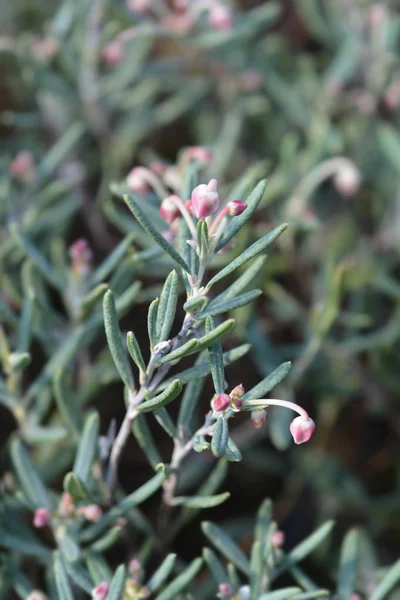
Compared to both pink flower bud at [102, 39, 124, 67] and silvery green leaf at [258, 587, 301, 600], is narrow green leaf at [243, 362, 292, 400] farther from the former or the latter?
pink flower bud at [102, 39, 124, 67]

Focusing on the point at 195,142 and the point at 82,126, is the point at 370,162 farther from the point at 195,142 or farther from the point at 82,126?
the point at 82,126

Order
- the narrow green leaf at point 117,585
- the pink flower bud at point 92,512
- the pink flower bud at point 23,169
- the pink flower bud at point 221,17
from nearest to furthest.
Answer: the narrow green leaf at point 117,585 → the pink flower bud at point 92,512 → the pink flower bud at point 23,169 → the pink flower bud at point 221,17

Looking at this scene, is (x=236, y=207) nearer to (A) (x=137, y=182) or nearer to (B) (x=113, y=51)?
(A) (x=137, y=182)

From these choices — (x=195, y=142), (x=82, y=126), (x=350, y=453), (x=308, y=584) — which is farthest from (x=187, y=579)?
(x=195, y=142)

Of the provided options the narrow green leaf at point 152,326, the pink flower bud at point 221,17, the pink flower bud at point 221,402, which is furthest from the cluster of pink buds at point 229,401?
the pink flower bud at point 221,17

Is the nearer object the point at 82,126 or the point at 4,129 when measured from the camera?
the point at 82,126

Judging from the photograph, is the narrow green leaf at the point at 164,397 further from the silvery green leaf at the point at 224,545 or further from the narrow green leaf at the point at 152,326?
the silvery green leaf at the point at 224,545
